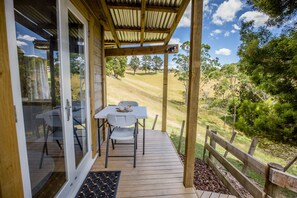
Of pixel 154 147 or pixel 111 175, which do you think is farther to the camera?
pixel 154 147

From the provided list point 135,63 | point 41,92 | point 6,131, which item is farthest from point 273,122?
point 135,63

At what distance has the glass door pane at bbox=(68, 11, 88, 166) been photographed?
1850mm

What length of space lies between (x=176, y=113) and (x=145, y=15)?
10.4 meters

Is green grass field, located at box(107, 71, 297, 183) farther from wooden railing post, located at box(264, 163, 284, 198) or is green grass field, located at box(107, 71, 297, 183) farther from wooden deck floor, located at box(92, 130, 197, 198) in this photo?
wooden railing post, located at box(264, 163, 284, 198)

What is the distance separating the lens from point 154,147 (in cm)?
311

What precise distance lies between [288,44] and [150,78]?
16375mm

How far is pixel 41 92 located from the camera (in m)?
1.31

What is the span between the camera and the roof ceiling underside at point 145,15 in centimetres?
230

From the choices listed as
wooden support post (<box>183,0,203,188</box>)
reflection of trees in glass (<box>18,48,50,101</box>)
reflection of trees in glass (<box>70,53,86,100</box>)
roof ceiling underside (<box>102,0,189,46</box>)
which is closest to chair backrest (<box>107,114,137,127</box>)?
reflection of trees in glass (<box>70,53,86,100</box>)

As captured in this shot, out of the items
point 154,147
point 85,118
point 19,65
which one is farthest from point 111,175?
point 19,65

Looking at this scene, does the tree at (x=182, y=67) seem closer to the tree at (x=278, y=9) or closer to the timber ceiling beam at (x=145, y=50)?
the tree at (x=278, y=9)

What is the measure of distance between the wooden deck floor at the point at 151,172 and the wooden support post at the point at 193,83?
0.21 metres

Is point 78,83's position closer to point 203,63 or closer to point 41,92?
point 41,92

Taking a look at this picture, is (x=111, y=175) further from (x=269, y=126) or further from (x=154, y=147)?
(x=269, y=126)
